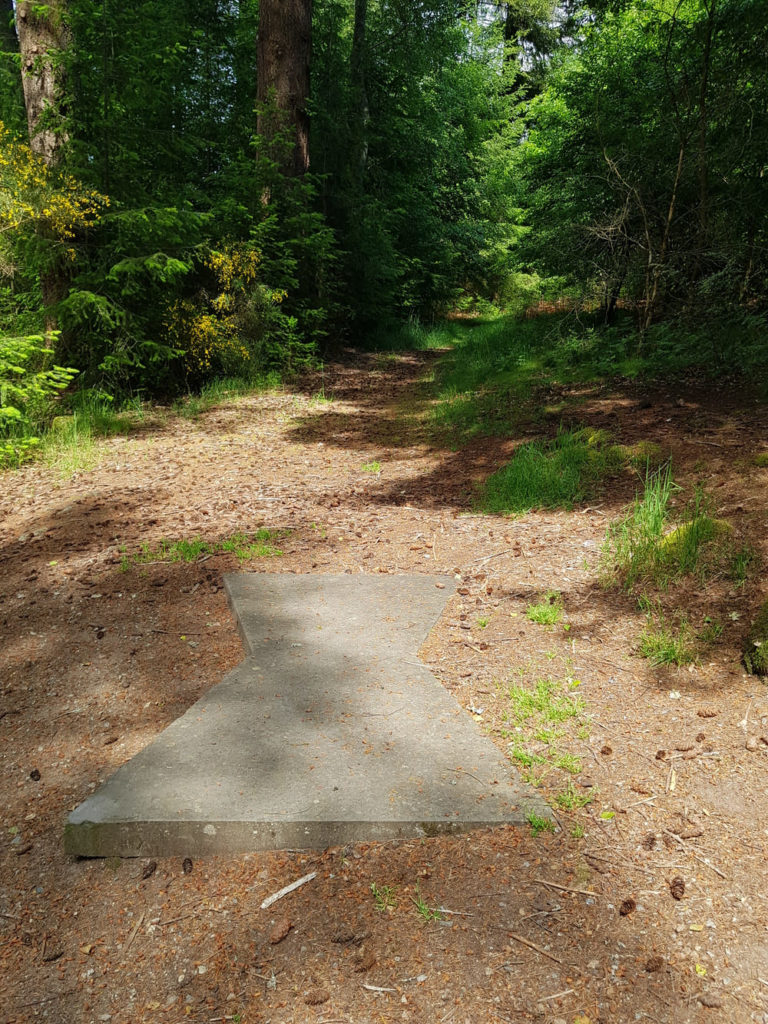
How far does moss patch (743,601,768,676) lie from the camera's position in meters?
2.90

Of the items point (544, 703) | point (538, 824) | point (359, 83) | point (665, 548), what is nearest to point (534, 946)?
point (538, 824)

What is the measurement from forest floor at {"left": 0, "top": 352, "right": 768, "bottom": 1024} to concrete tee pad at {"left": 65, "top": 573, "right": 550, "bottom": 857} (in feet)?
0.30

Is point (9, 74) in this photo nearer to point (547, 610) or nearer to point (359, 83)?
point (359, 83)

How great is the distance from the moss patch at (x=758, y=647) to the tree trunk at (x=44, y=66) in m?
8.45

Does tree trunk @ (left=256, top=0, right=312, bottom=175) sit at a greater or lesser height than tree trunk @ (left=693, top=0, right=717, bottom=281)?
greater

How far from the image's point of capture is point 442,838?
2.27 m

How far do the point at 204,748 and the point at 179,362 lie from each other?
7854 mm

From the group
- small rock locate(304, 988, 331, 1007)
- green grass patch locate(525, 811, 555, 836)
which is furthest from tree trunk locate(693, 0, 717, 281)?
small rock locate(304, 988, 331, 1007)

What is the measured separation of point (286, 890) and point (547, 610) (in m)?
1.97

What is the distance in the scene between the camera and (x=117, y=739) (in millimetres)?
2965

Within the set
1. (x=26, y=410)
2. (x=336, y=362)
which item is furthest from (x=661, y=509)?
(x=336, y=362)

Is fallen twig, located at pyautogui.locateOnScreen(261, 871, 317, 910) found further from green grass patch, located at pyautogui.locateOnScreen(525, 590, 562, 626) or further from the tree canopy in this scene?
the tree canopy

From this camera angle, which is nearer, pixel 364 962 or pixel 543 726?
pixel 364 962

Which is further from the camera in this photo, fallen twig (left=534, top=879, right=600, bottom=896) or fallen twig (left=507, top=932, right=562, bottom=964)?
fallen twig (left=534, top=879, right=600, bottom=896)
